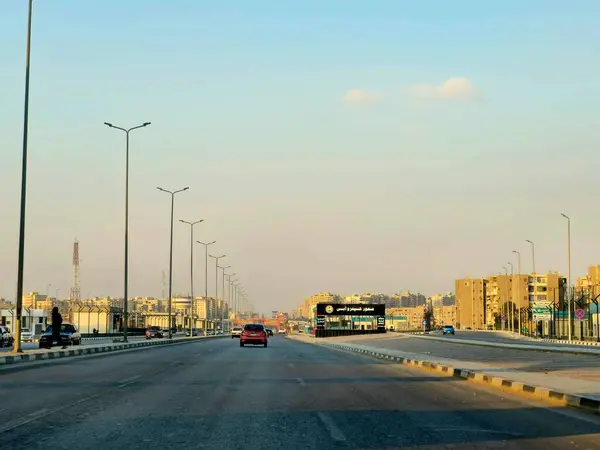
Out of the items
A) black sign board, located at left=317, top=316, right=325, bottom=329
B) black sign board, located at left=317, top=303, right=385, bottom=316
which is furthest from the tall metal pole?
black sign board, located at left=317, top=303, right=385, bottom=316

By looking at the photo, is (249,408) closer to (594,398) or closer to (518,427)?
(518,427)

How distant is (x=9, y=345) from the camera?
57.9m

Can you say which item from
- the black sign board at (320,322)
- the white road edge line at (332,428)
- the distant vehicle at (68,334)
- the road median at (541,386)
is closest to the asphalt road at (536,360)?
the road median at (541,386)

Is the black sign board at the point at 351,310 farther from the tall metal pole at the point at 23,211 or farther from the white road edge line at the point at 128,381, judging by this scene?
the white road edge line at the point at 128,381

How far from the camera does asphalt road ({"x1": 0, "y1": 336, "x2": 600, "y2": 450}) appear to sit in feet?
34.2

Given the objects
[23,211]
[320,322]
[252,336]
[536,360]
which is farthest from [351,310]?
[23,211]

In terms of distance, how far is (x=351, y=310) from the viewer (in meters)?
139

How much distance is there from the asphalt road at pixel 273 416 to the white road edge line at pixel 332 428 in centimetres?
2

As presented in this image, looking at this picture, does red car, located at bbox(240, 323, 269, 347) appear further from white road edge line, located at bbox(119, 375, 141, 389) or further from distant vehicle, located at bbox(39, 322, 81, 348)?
white road edge line, located at bbox(119, 375, 141, 389)

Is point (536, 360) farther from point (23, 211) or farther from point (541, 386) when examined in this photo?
point (23, 211)

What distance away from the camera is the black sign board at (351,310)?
138 meters

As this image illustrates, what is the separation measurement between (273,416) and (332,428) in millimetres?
1771

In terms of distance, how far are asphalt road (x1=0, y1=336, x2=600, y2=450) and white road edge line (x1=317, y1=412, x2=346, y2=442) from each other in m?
0.02

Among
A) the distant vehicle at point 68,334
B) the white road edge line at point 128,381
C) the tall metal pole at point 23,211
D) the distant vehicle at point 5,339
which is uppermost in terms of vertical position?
the tall metal pole at point 23,211
